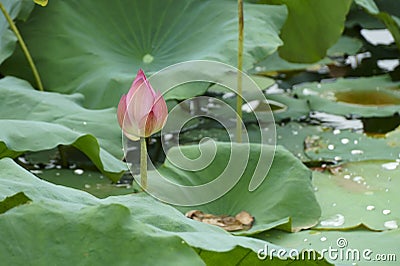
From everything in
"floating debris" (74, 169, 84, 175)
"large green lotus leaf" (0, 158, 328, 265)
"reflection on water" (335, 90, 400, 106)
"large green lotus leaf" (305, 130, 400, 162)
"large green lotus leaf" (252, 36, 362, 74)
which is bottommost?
"large green lotus leaf" (252, 36, 362, 74)

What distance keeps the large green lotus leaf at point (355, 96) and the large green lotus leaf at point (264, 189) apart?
2.57 ft

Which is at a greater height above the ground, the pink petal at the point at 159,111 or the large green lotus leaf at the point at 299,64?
the pink petal at the point at 159,111

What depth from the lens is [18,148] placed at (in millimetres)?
1537

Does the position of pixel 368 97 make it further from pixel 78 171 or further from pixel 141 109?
pixel 141 109

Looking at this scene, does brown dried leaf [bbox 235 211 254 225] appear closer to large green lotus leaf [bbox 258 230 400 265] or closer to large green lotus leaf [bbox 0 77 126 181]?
large green lotus leaf [bbox 258 230 400 265]

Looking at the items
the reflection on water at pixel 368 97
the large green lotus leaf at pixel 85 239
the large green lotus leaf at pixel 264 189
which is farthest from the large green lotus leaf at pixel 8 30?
the large green lotus leaf at pixel 85 239

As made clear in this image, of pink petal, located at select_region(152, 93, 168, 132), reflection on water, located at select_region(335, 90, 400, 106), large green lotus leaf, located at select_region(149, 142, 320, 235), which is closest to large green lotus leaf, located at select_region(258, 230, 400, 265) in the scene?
large green lotus leaf, located at select_region(149, 142, 320, 235)

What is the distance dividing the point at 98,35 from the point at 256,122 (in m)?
0.52

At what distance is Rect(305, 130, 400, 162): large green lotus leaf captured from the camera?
207 centimetres

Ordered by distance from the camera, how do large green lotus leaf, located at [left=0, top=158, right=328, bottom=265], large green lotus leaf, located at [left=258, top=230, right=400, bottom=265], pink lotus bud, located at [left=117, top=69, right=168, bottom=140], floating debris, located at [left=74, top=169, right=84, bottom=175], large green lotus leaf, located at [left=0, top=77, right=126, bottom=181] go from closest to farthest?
large green lotus leaf, located at [left=0, top=158, right=328, bottom=265] < pink lotus bud, located at [left=117, top=69, right=168, bottom=140] < large green lotus leaf, located at [left=258, top=230, right=400, bottom=265] < large green lotus leaf, located at [left=0, top=77, right=126, bottom=181] < floating debris, located at [left=74, top=169, right=84, bottom=175]

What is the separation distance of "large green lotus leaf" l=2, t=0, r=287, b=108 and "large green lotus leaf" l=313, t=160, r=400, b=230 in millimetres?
403

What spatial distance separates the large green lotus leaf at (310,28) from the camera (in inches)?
93.7

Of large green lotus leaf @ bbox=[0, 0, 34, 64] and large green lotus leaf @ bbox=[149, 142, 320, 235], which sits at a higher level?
large green lotus leaf @ bbox=[0, 0, 34, 64]

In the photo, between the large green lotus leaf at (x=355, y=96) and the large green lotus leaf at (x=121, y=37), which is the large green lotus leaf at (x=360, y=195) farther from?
the large green lotus leaf at (x=355, y=96)
